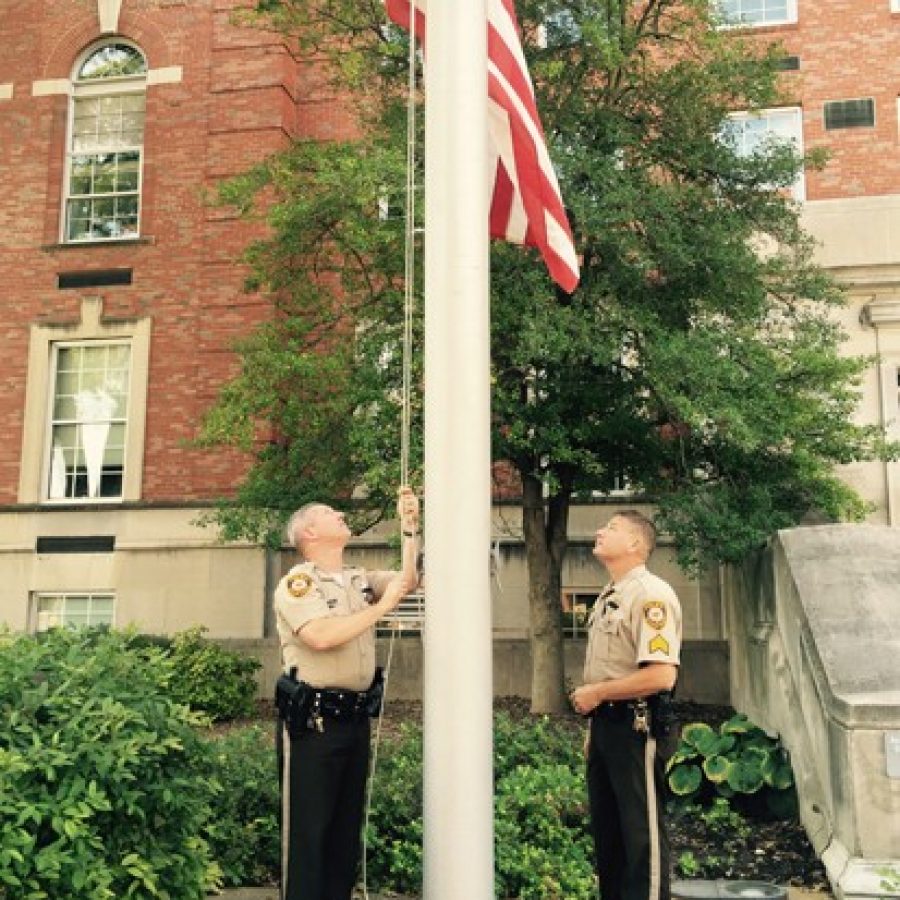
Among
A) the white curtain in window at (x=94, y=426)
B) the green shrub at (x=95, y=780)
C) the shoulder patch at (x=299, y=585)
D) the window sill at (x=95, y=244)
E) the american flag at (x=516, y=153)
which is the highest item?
the window sill at (x=95, y=244)

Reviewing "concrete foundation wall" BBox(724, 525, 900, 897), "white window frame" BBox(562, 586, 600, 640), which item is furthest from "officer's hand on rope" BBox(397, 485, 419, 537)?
"white window frame" BBox(562, 586, 600, 640)

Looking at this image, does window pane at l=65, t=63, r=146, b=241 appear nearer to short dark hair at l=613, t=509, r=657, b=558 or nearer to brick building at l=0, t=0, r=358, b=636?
brick building at l=0, t=0, r=358, b=636

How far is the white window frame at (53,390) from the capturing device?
1733cm

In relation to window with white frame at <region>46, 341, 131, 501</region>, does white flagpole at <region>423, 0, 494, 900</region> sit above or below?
below

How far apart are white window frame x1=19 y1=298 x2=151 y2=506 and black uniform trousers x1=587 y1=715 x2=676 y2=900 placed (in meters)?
13.7

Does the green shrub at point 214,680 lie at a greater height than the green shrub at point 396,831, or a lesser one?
greater

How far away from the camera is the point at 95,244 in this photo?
1811cm

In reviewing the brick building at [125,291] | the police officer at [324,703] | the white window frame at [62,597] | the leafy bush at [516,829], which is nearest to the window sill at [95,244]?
the brick building at [125,291]

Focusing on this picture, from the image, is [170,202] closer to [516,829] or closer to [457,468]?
[516,829]

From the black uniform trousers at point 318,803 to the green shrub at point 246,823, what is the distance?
1051 mm

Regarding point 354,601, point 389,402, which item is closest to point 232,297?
point 389,402

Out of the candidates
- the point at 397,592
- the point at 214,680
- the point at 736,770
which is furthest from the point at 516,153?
the point at 214,680

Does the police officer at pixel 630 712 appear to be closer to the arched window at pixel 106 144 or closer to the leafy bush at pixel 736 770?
the leafy bush at pixel 736 770

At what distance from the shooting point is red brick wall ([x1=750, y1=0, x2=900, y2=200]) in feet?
56.7
